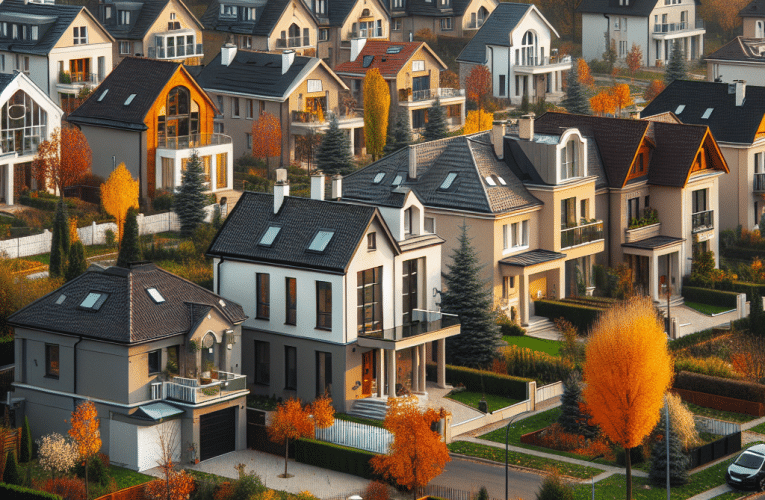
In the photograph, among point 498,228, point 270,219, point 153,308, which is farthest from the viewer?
point 498,228

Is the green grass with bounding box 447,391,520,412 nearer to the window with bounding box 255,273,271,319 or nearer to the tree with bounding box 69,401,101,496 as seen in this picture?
the window with bounding box 255,273,271,319

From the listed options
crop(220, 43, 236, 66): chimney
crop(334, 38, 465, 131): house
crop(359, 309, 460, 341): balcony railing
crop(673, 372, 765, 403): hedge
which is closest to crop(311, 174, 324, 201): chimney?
crop(359, 309, 460, 341): balcony railing

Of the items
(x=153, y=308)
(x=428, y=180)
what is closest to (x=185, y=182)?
(x=428, y=180)

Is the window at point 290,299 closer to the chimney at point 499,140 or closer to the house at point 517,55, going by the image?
the chimney at point 499,140

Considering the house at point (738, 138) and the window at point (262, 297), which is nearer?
the window at point (262, 297)

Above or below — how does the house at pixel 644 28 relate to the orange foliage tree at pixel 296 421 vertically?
above

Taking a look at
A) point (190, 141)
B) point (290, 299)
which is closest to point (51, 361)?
point (290, 299)

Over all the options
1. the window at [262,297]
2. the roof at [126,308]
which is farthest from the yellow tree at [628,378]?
the window at [262,297]

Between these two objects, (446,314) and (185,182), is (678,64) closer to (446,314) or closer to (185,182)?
(185,182)
